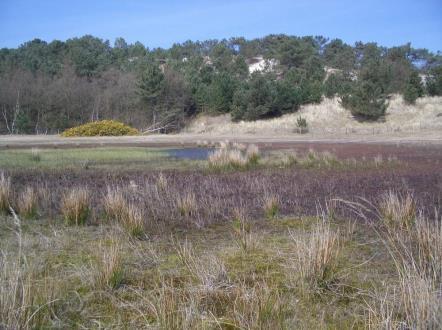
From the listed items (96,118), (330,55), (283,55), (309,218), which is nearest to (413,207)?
(309,218)

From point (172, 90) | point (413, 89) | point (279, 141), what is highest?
point (172, 90)

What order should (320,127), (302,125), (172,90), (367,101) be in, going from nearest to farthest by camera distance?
(302,125) → (367,101) → (320,127) → (172,90)

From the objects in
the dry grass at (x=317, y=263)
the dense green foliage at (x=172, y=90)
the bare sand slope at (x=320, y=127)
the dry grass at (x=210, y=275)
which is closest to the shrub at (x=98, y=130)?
the bare sand slope at (x=320, y=127)

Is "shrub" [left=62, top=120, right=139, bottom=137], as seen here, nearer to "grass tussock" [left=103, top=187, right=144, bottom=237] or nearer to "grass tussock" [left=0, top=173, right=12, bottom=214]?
"grass tussock" [left=0, top=173, right=12, bottom=214]

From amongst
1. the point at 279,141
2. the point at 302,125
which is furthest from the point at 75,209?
the point at 302,125

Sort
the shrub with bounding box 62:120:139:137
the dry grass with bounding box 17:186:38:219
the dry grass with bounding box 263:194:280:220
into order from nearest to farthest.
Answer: the dry grass with bounding box 17:186:38:219
the dry grass with bounding box 263:194:280:220
the shrub with bounding box 62:120:139:137

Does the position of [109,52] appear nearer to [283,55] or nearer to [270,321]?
[283,55]

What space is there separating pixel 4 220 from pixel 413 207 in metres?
6.94

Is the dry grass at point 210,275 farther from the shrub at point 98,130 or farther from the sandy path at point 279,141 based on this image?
the shrub at point 98,130

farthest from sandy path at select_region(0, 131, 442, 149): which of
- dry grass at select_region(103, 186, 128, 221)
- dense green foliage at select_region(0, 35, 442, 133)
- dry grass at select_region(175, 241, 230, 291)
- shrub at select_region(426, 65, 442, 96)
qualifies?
dry grass at select_region(175, 241, 230, 291)

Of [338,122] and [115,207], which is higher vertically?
[338,122]

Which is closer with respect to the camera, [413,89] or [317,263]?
[317,263]

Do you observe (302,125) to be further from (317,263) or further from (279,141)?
(317,263)

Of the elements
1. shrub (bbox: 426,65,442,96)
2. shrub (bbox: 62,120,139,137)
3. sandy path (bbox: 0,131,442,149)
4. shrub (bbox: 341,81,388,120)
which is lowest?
sandy path (bbox: 0,131,442,149)
